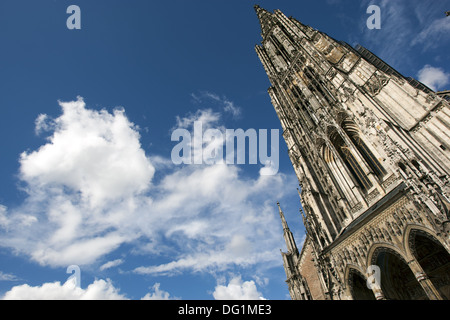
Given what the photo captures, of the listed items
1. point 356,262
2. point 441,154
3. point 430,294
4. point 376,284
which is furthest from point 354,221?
point 441,154

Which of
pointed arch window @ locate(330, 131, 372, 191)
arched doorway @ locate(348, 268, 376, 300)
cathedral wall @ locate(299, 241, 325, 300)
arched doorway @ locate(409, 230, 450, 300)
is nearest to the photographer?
arched doorway @ locate(409, 230, 450, 300)

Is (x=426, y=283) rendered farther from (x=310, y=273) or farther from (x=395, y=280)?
(x=310, y=273)

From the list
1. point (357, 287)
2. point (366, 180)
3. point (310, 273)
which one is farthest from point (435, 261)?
point (310, 273)

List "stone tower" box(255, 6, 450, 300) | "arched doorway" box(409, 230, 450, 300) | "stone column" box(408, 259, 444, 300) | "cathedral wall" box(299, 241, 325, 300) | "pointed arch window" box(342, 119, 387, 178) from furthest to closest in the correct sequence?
"cathedral wall" box(299, 241, 325, 300) < "pointed arch window" box(342, 119, 387, 178) < "arched doorway" box(409, 230, 450, 300) < "stone tower" box(255, 6, 450, 300) < "stone column" box(408, 259, 444, 300)

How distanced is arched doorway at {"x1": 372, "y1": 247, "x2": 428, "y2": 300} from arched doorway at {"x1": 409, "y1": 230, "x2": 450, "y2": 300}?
1112mm

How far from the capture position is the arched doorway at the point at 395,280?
14336 millimetres

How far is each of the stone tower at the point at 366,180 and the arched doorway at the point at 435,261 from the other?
0.15 feet

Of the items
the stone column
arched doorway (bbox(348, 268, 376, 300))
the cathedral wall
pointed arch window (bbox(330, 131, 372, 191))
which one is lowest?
the stone column

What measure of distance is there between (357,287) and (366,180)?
7709 mm

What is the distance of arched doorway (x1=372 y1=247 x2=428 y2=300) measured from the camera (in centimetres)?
1434

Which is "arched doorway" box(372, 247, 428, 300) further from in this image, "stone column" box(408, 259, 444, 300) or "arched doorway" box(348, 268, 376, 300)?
"stone column" box(408, 259, 444, 300)

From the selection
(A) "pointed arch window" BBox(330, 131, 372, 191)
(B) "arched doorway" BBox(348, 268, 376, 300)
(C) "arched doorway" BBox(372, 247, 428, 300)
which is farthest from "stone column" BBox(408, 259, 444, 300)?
(A) "pointed arch window" BBox(330, 131, 372, 191)

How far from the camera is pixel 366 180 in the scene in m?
18.5

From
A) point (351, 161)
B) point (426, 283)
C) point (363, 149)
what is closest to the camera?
point (426, 283)
